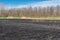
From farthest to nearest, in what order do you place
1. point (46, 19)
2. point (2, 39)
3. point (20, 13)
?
point (46, 19)
point (20, 13)
point (2, 39)

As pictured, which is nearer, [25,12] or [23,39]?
[23,39]

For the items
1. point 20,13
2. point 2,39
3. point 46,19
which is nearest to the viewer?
point 2,39

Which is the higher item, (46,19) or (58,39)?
(58,39)

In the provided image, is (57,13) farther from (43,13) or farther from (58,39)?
(58,39)

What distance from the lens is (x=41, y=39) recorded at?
10984mm

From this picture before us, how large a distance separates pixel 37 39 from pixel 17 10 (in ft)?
61.5

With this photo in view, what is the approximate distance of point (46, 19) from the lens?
112 ft

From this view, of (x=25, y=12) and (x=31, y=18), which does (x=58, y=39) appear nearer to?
(x=25, y=12)

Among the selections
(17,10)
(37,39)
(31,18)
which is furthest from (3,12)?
(37,39)

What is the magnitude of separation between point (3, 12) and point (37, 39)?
734 inches

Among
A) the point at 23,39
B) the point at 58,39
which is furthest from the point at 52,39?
the point at 23,39

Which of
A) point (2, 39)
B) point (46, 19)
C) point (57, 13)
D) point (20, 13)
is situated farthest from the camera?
point (46, 19)

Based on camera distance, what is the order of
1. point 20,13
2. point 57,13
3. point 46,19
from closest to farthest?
1. point 57,13
2. point 20,13
3. point 46,19

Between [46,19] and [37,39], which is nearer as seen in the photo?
[37,39]
